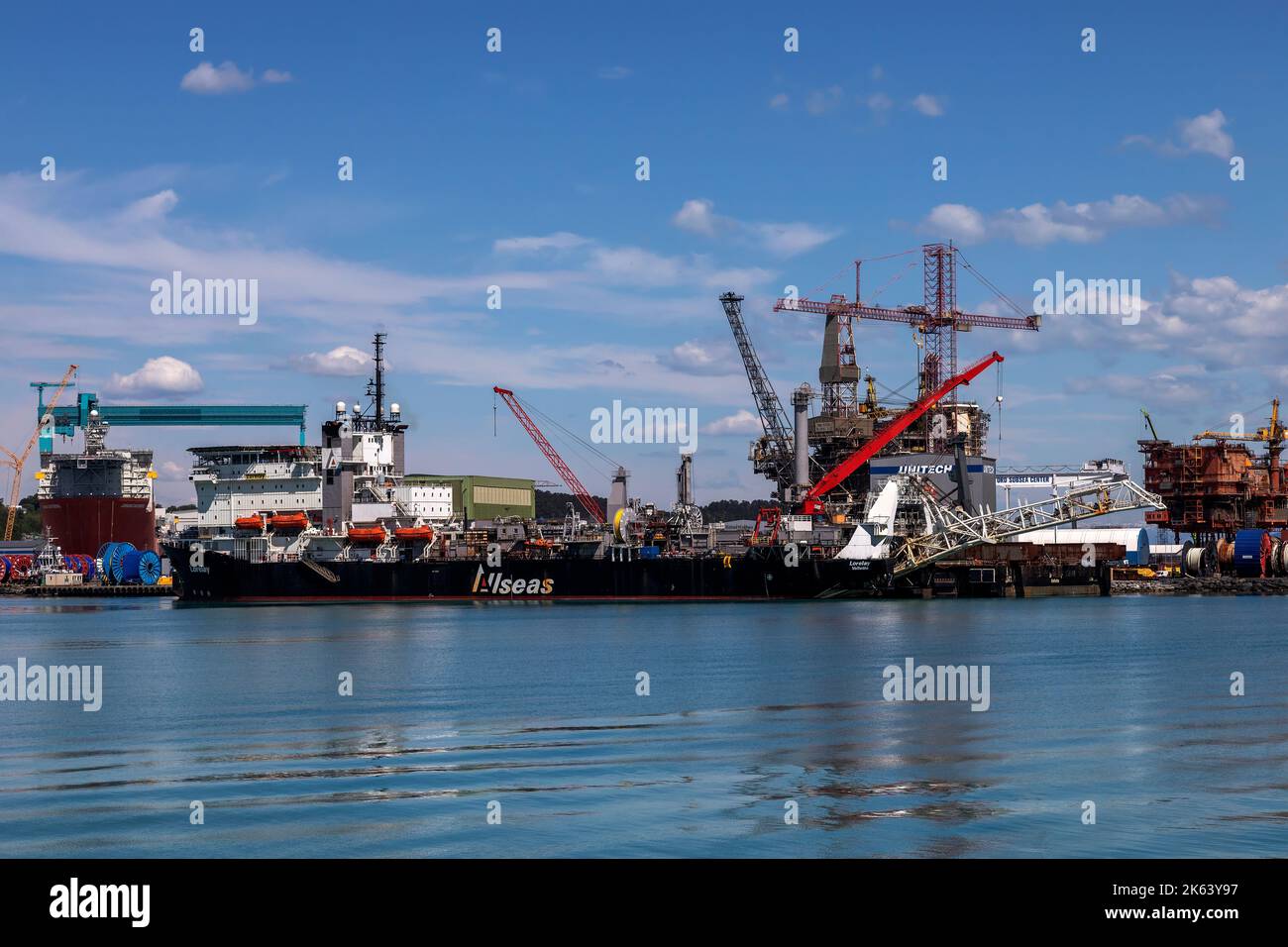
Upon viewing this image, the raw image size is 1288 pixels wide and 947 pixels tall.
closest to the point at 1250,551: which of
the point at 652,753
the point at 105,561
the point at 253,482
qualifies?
the point at 253,482

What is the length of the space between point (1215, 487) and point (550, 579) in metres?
74.8

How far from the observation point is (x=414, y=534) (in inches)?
4021

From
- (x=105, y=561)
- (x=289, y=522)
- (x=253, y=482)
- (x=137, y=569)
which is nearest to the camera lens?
(x=289, y=522)

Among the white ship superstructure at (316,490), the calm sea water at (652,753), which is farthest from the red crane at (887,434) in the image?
the calm sea water at (652,753)

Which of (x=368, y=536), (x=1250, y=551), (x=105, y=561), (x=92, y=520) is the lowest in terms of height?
(x=1250, y=551)

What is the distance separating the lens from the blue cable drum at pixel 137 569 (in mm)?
138625

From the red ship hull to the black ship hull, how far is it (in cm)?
4513

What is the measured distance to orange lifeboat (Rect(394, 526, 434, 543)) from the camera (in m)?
102

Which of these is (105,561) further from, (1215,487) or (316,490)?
(1215,487)

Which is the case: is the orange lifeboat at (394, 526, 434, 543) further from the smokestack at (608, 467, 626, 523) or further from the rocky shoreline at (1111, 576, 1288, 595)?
the rocky shoreline at (1111, 576, 1288, 595)

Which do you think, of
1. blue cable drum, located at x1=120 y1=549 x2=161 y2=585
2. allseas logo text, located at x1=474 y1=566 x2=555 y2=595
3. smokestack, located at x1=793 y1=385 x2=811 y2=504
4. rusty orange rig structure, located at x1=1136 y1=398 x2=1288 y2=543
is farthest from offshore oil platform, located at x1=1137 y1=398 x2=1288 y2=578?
blue cable drum, located at x1=120 y1=549 x2=161 y2=585

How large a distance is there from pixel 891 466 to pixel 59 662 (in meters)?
95.8

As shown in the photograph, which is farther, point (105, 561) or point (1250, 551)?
point (105, 561)
